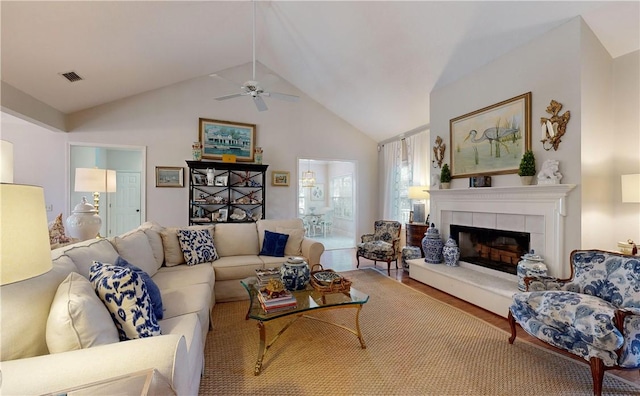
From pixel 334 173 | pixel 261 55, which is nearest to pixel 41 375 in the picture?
pixel 261 55

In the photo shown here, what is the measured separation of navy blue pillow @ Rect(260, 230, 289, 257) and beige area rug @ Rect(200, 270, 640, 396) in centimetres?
88

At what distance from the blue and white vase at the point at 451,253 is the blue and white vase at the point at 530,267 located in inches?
36.3

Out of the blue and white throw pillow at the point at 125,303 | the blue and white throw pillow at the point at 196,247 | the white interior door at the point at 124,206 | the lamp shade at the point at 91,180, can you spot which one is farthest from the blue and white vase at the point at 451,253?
the white interior door at the point at 124,206

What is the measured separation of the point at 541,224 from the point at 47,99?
21.6 ft

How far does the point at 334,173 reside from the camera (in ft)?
30.3

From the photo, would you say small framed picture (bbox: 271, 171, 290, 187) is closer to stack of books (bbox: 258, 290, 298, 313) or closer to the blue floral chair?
stack of books (bbox: 258, 290, 298, 313)

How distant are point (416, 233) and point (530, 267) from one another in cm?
197

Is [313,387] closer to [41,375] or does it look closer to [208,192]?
[41,375]

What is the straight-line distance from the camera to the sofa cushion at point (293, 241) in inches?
142

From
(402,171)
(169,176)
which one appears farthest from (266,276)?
(402,171)

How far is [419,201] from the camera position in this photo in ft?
16.8

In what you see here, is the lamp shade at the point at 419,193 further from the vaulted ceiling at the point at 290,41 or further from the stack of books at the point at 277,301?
the stack of books at the point at 277,301

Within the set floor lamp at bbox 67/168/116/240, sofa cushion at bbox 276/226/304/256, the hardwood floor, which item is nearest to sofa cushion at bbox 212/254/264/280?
sofa cushion at bbox 276/226/304/256

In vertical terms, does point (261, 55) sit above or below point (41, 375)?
above
